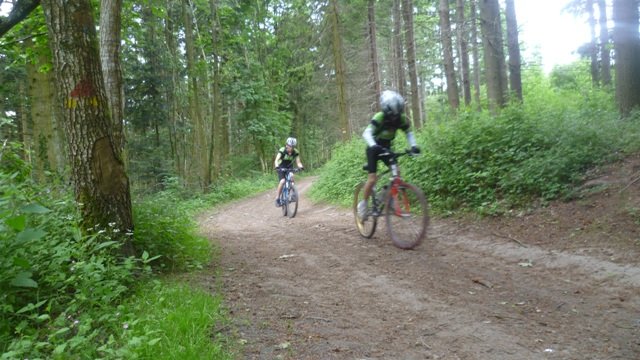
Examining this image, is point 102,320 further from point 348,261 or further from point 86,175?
point 348,261

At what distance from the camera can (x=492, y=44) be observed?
40.0ft

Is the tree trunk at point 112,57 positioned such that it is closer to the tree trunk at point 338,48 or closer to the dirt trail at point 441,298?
the dirt trail at point 441,298

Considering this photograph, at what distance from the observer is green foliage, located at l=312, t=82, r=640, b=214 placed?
6992mm

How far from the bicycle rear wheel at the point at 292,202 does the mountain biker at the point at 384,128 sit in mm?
4823

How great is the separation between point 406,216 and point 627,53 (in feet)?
21.7

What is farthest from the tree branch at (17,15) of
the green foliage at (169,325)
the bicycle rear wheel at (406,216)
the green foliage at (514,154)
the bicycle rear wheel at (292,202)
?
the green foliage at (514,154)

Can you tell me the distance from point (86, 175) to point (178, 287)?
1624mm

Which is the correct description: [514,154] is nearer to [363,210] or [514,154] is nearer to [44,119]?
[363,210]

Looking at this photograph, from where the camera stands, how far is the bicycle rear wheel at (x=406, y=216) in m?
6.11

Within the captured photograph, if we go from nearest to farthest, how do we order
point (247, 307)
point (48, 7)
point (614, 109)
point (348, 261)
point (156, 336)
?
point (156, 336) → point (247, 307) → point (48, 7) → point (348, 261) → point (614, 109)

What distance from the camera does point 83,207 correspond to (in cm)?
453

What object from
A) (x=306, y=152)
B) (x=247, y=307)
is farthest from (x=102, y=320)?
(x=306, y=152)

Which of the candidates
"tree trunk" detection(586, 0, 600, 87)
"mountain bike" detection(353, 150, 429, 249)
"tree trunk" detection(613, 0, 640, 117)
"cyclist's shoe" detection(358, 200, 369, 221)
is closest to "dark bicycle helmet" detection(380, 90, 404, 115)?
"mountain bike" detection(353, 150, 429, 249)

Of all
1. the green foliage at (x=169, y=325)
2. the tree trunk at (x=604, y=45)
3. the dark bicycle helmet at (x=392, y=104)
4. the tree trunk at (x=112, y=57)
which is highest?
the tree trunk at (x=604, y=45)
